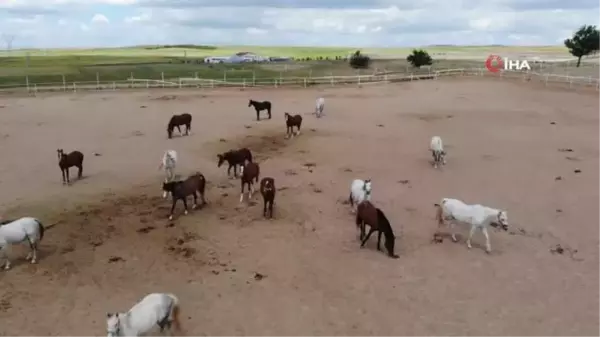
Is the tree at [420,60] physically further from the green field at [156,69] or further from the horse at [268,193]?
the horse at [268,193]

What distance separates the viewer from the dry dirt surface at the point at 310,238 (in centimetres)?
916

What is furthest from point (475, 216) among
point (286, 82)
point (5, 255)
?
point (286, 82)

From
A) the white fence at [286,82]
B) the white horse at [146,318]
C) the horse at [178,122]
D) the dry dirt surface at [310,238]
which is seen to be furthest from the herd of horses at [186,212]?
the white fence at [286,82]

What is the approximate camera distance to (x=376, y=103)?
35.9 meters

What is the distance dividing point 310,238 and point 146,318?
521cm

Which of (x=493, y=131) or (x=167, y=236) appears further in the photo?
(x=493, y=131)

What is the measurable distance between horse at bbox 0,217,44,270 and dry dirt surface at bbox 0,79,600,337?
0.89 feet

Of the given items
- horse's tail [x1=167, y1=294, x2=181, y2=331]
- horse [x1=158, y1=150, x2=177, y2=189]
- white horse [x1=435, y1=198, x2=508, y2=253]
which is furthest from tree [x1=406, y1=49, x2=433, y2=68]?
horse's tail [x1=167, y1=294, x2=181, y2=331]

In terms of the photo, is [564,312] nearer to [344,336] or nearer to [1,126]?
[344,336]

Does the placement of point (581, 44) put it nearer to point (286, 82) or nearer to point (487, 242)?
point (286, 82)

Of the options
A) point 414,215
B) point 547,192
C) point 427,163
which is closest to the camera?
point 414,215

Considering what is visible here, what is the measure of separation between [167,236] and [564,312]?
25.7ft

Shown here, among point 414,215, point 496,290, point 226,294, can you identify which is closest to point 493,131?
point 414,215

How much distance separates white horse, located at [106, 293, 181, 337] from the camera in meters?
7.36
